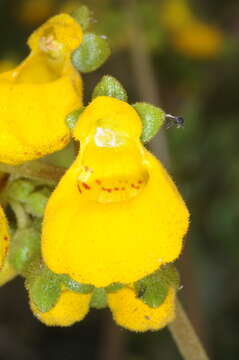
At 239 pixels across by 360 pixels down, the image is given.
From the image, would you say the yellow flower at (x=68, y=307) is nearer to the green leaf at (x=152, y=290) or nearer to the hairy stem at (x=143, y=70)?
the green leaf at (x=152, y=290)

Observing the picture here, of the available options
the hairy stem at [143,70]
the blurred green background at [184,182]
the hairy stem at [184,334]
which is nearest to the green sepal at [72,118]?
the hairy stem at [184,334]

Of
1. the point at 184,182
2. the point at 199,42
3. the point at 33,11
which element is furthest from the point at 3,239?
the point at 33,11

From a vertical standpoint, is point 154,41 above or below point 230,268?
above

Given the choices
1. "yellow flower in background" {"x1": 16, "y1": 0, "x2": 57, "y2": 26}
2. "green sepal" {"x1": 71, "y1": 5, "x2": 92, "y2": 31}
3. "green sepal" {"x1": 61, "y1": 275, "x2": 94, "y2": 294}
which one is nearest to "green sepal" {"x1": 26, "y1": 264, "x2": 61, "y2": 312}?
"green sepal" {"x1": 61, "y1": 275, "x2": 94, "y2": 294}

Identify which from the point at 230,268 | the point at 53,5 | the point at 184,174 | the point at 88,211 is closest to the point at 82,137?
the point at 88,211

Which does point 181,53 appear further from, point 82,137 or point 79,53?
point 82,137

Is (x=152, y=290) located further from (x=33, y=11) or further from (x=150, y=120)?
(x=33, y=11)
